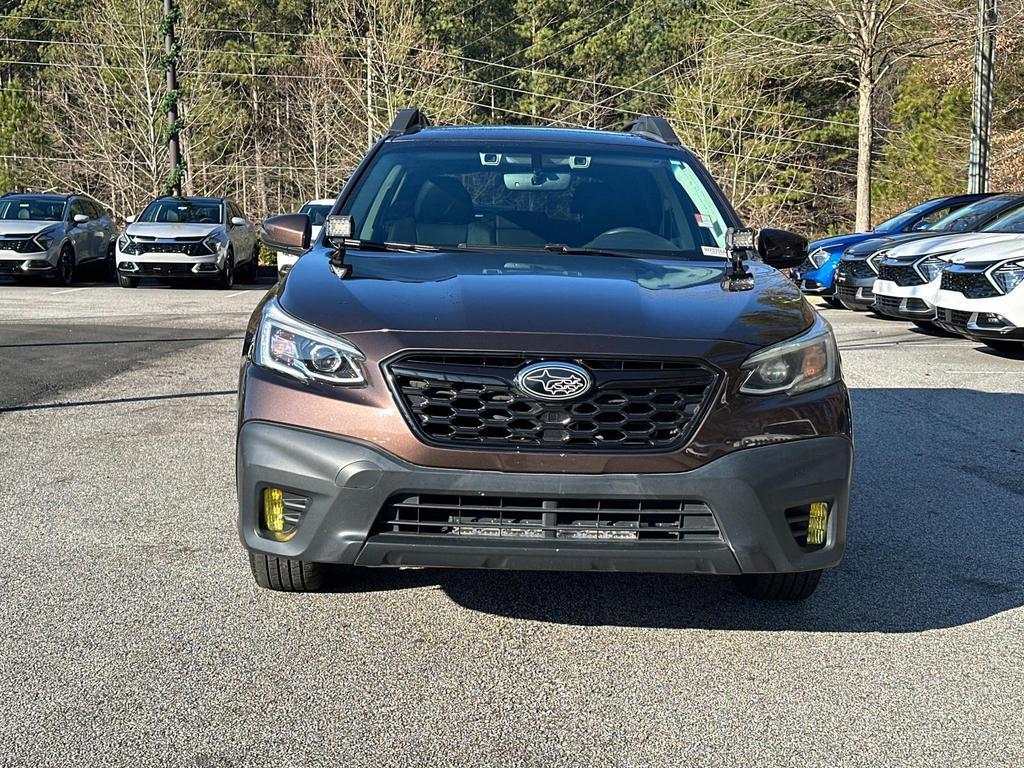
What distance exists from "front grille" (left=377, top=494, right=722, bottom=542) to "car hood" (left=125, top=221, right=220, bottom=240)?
1935 cm

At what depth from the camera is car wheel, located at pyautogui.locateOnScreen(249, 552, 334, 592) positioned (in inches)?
179

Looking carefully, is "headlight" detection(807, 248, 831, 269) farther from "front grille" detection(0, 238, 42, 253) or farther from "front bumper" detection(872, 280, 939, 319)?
"front grille" detection(0, 238, 42, 253)

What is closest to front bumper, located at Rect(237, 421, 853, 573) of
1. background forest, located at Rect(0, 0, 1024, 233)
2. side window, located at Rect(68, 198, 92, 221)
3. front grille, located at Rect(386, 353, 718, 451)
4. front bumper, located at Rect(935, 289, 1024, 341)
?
front grille, located at Rect(386, 353, 718, 451)

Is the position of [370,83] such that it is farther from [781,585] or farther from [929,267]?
[781,585]

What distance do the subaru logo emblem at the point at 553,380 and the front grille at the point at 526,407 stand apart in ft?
0.06

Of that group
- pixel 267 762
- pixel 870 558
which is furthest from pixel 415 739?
pixel 870 558

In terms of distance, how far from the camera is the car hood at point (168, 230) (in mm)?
22328

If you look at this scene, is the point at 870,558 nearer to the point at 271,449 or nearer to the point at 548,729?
the point at 548,729

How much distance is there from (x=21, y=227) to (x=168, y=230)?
8.45ft

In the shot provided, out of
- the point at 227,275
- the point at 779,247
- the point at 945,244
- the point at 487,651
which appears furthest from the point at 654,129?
the point at 227,275

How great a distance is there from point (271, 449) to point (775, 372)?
1611 mm

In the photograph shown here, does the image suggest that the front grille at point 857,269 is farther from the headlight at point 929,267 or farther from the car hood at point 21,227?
the car hood at point 21,227

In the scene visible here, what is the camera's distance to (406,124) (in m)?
6.51

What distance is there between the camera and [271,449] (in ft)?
13.2
